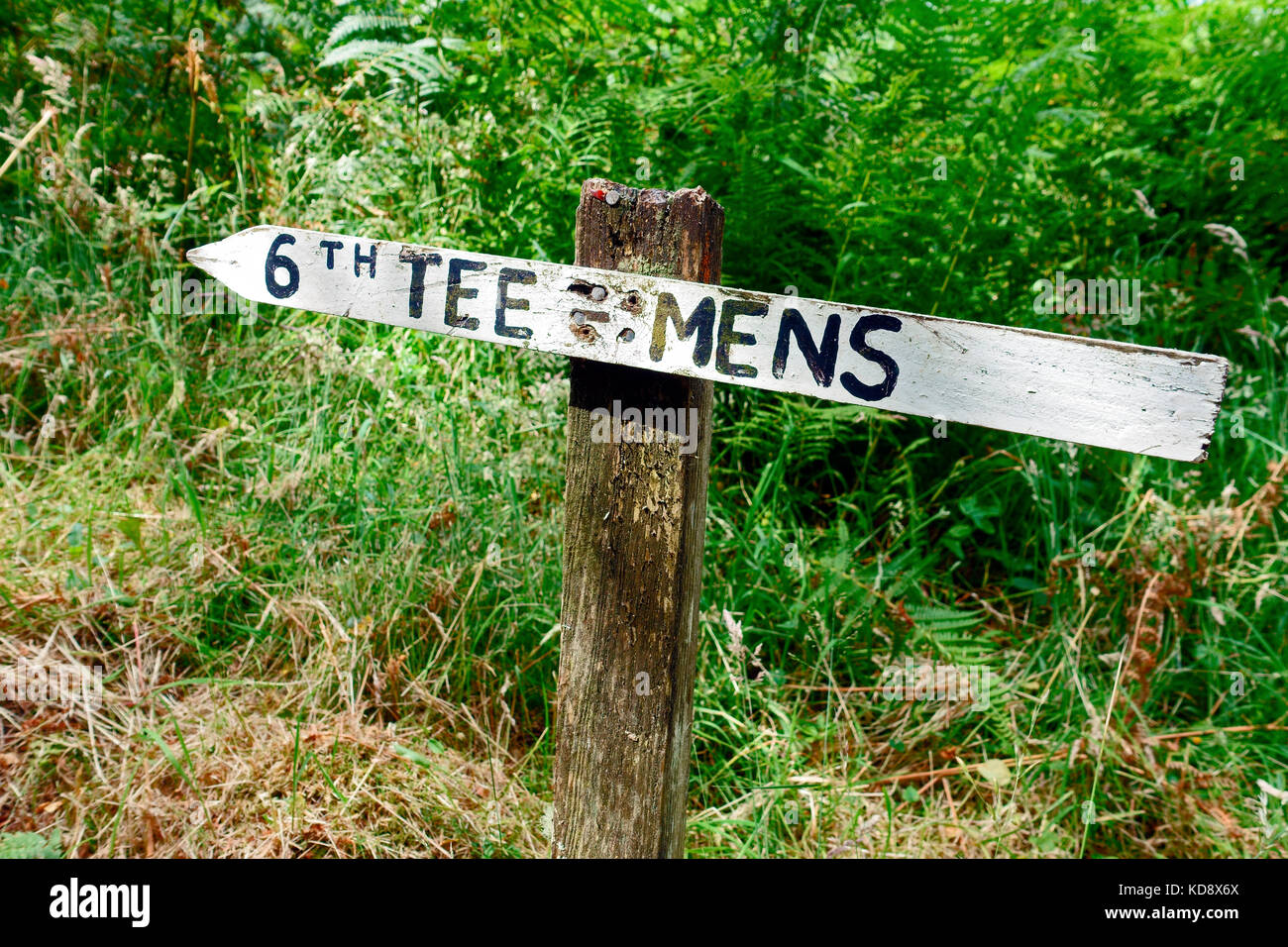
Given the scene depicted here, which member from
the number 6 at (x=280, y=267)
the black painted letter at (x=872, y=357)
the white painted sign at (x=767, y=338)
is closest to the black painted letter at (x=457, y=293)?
the white painted sign at (x=767, y=338)

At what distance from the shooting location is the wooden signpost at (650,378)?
104cm

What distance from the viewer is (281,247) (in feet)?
4.61

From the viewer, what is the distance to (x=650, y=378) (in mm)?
1254

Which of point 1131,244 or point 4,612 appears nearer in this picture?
point 4,612

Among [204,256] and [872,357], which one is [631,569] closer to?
[872,357]

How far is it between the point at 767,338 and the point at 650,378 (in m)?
0.20

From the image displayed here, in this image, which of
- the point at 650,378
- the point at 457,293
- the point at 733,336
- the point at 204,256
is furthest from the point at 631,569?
the point at 204,256

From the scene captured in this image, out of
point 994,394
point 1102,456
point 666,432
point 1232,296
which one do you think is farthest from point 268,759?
point 1232,296

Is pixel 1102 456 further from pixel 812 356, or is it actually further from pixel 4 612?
pixel 4 612

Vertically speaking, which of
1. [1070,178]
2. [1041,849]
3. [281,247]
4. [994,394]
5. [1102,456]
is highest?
[1070,178]

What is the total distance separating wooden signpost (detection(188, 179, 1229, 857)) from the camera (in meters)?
1.04

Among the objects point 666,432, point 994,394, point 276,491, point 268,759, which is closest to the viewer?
point 994,394

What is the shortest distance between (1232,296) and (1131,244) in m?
0.43

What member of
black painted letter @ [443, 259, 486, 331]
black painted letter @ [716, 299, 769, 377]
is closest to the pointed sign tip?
black painted letter @ [443, 259, 486, 331]
